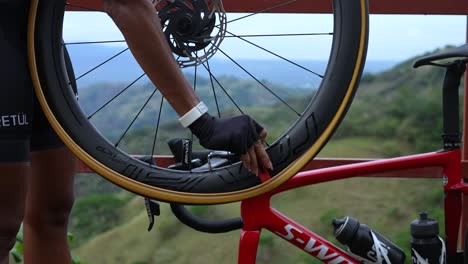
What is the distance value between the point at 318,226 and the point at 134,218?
0.71m

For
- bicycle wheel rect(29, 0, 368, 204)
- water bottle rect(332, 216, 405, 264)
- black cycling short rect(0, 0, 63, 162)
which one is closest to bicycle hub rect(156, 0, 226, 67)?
bicycle wheel rect(29, 0, 368, 204)

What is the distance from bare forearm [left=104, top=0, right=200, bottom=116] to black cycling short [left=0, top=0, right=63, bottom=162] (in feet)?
0.76

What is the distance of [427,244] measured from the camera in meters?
2.18

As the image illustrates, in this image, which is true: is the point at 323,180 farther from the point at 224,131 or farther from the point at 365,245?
the point at 224,131

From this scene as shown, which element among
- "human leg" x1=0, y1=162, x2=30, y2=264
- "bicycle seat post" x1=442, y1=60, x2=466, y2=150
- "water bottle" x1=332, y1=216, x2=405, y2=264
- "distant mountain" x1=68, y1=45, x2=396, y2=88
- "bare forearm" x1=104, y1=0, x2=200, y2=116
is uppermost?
"bare forearm" x1=104, y1=0, x2=200, y2=116

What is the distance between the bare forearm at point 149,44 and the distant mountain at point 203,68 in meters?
0.43

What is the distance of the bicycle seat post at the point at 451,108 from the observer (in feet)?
7.18

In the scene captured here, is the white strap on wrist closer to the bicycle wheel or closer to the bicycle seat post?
the bicycle wheel

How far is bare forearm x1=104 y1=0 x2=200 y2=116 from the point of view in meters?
1.74

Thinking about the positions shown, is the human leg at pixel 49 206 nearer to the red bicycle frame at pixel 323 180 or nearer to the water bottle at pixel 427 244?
the red bicycle frame at pixel 323 180

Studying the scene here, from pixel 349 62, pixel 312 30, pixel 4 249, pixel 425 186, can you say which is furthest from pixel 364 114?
pixel 4 249

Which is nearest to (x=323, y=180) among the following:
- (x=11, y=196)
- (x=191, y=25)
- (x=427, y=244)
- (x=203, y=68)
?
(x=427, y=244)

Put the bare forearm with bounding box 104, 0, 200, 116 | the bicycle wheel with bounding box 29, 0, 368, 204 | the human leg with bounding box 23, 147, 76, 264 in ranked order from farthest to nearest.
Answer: the human leg with bounding box 23, 147, 76, 264 < the bicycle wheel with bounding box 29, 0, 368, 204 < the bare forearm with bounding box 104, 0, 200, 116

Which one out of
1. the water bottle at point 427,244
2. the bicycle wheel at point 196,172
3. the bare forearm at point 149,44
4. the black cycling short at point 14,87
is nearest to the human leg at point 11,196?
the black cycling short at point 14,87
